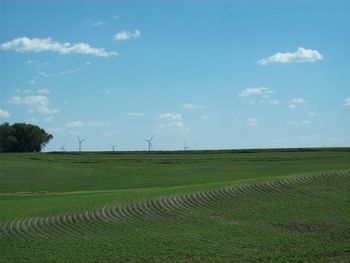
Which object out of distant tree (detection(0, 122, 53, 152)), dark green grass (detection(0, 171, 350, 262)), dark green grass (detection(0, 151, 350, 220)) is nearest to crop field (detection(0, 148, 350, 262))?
dark green grass (detection(0, 171, 350, 262))

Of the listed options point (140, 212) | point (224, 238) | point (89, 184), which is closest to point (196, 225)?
point (224, 238)

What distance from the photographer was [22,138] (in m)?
166

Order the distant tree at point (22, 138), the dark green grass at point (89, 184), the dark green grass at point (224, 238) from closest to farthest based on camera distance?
the dark green grass at point (224, 238) < the dark green grass at point (89, 184) < the distant tree at point (22, 138)

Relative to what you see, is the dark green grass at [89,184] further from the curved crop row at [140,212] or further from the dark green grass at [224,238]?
the dark green grass at [224,238]

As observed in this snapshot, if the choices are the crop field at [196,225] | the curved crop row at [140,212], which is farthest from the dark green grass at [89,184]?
the curved crop row at [140,212]

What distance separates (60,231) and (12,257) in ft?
14.0

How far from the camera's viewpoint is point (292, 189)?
2791 cm

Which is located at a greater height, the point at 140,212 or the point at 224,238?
the point at 140,212

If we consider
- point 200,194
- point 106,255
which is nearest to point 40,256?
point 106,255

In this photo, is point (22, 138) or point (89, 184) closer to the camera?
point (89, 184)

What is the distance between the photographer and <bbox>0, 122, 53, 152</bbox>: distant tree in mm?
160250

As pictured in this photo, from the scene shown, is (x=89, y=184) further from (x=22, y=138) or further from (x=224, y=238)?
(x=22, y=138)

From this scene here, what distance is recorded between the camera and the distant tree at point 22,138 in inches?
6309

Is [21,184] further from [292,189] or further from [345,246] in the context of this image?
[345,246]
